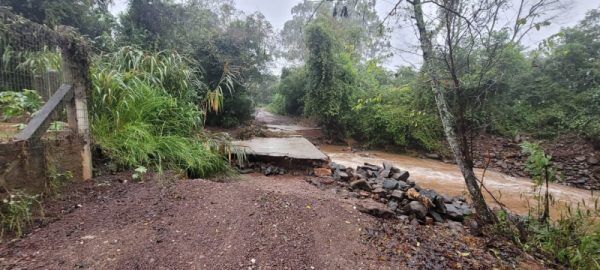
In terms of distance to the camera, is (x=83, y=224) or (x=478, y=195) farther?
(x=478, y=195)

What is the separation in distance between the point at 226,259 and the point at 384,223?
1.33 meters

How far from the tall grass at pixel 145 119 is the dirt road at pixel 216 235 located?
1.26 feet

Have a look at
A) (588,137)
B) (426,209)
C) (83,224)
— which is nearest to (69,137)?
(83,224)

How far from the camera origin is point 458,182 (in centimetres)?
543

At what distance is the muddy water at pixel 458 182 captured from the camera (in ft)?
15.0

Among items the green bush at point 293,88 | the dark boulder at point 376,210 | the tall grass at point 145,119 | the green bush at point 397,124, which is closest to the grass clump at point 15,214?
the tall grass at point 145,119

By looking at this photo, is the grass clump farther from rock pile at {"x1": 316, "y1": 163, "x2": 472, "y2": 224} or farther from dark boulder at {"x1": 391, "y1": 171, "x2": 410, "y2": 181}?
dark boulder at {"x1": 391, "y1": 171, "x2": 410, "y2": 181}

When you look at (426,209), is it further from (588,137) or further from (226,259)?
(588,137)

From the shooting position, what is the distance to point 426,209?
264 cm

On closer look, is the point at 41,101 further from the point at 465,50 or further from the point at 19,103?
the point at 465,50

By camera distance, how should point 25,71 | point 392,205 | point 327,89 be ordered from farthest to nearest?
point 327,89 → point 392,205 → point 25,71

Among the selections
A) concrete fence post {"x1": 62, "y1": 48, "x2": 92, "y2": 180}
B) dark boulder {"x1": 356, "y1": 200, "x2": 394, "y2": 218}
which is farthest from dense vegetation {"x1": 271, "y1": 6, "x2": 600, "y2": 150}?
concrete fence post {"x1": 62, "y1": 48, "x2": 92, "y2": 180}

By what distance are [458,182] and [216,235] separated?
16.9 ft

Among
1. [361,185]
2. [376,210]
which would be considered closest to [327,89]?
[361,185]
